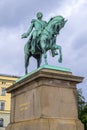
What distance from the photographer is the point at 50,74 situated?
12961 mm

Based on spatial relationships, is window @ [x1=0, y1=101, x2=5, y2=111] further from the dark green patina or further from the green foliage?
the dark green patina

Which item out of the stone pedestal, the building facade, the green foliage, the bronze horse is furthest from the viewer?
the building facade

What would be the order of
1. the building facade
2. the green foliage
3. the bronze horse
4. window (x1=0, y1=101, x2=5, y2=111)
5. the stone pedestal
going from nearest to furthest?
the stone pedestal < the bronze horse < the green foliage < the building facade < window (x1=0, y1=101, x2=5, y2=111)

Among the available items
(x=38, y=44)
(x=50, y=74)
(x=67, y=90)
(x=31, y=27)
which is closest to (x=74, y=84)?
(x=67, y=90)

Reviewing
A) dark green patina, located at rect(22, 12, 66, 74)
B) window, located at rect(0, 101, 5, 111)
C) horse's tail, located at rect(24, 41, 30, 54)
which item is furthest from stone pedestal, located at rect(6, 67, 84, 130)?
window, located at rect(0, 101, 5, 111)

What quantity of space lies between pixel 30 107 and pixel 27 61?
128 inches

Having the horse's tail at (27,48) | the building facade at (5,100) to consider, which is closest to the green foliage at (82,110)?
the building facade at (5,100)

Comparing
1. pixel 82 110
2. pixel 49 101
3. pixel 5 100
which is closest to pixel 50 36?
pixel 49 101

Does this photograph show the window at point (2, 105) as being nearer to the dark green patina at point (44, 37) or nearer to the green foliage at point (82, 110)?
the green foliage at point (82, 110)

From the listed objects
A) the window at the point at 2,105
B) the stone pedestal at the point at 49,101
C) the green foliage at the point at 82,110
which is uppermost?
the window at the point at 2,105

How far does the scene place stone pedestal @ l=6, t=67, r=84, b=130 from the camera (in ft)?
40.8

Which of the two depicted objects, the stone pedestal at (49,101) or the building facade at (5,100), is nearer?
the stone pedestal at (49,101)

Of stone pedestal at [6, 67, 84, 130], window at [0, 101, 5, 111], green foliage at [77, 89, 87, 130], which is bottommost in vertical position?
stone pedestal at [6, 67, 84, 130]

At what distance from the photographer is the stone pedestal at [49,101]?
12.4m
